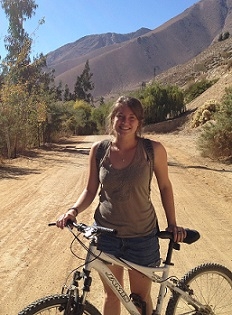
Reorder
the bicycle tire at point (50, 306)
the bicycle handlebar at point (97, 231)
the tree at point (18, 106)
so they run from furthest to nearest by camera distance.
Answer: the tree at point (18, 106), the bicycle handlebar at point (97, 231), the bicycle tire at point (50, 306)

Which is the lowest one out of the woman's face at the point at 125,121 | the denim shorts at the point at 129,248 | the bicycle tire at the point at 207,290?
the bicycle tire at the point at 207,290

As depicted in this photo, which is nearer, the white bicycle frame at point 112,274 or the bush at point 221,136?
the white bicycle frame at point 112,274

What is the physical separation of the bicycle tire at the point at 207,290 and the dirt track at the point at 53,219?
134 centimetres

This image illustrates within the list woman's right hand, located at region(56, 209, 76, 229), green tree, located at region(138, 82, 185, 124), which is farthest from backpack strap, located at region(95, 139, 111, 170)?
green tree, located at region(138, 82, 185, 124)

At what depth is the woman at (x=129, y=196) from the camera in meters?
2.93

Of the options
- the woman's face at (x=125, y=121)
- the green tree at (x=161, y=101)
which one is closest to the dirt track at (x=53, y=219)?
the woman's face at (x=125, y=121)

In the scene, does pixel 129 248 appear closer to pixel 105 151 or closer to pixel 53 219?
pixel 105 151

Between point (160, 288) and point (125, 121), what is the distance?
3.81 ft

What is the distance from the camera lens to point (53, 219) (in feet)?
26.0

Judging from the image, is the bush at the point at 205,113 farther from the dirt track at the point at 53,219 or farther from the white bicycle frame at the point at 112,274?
the white bicycle frame at the point at 112,274

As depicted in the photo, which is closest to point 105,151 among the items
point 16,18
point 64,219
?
point 64,219

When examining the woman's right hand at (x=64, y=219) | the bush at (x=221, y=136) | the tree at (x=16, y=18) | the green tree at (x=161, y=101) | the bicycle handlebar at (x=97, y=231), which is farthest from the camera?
the green tree at (x=161, y=101)

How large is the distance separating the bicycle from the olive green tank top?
0.63ft

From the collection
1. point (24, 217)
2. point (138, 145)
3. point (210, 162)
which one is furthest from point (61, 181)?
point (138, 145)
